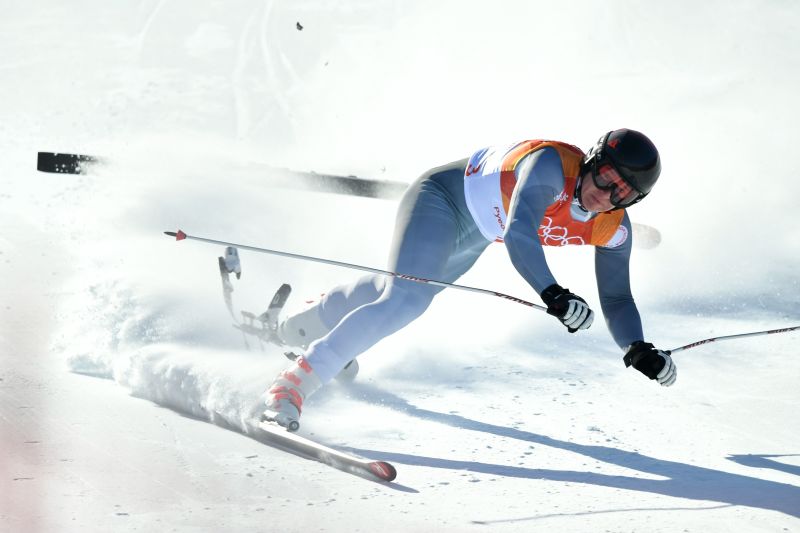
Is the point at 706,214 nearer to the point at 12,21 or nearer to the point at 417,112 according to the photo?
the point at 417,112

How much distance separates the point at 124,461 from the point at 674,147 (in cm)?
742

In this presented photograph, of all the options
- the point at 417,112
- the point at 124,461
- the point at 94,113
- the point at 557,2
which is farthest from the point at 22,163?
the point at 557,2

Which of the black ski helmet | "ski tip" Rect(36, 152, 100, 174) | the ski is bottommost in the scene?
the ski

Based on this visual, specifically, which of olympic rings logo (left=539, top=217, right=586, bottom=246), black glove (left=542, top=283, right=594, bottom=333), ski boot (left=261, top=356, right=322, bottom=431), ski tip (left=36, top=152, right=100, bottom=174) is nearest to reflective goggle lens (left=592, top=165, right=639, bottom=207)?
olympic rings logo (left=539, top=217, right=586, bottom=246)

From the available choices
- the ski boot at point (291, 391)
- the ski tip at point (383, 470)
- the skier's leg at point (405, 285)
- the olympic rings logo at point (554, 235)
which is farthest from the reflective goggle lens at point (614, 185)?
the ski boot at point (291, 391)

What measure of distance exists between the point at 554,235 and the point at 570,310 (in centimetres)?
65

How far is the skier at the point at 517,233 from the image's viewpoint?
130 inches

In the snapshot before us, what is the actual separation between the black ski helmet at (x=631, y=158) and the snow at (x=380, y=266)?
105 cm

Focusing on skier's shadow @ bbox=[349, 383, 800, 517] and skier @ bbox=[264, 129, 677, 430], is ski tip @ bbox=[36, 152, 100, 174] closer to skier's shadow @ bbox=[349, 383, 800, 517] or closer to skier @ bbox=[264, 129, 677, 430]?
skier @ bbox=[264, 129, 677, 430]

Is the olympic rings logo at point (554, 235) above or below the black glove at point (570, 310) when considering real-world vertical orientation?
above

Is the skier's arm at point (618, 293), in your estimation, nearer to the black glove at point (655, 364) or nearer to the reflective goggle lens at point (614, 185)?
the black glove at point (655, 364)

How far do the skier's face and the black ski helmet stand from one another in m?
0.04

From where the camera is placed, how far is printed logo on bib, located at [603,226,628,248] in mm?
3680

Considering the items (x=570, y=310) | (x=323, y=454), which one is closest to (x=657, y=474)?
(x=570, y=310)
